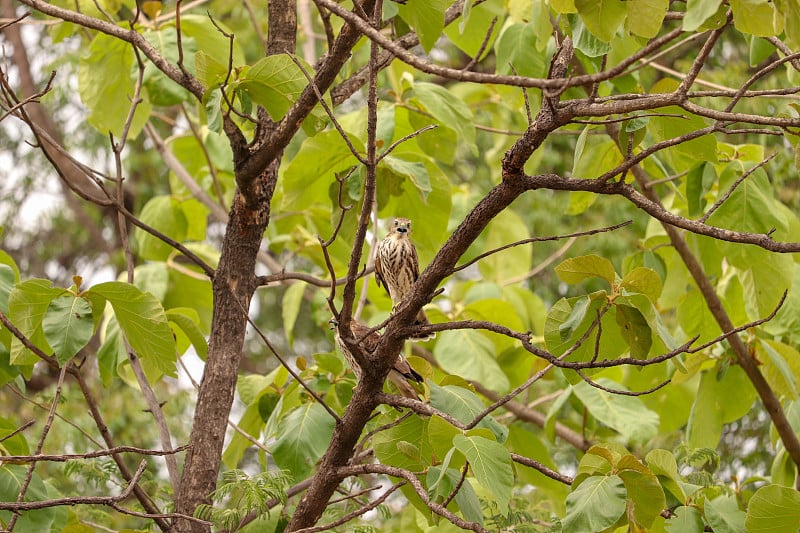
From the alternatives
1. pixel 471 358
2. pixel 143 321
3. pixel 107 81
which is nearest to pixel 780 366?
pixel 471 358

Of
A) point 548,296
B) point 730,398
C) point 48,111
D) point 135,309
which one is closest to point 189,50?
point 135,309

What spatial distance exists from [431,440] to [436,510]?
0.20 m

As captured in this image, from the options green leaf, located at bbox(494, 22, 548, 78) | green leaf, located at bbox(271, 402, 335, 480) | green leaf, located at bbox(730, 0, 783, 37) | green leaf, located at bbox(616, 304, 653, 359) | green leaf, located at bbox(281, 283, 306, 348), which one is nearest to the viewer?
green leaf, located at bbox(730, 0, 783, 37)

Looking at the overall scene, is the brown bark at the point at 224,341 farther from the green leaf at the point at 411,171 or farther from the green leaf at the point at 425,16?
the green leaf at the point at 425,16

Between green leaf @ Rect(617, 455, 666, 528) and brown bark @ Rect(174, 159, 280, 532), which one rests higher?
brown bark @ Rect(174, 159, 280, 532)

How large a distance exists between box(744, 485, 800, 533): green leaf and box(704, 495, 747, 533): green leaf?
0.30ft

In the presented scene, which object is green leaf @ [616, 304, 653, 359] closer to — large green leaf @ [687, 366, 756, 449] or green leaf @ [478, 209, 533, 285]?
large green leaf @ [687, 366, 756, 449]

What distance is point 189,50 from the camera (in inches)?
130

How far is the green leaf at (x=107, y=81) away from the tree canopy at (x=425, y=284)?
1cm

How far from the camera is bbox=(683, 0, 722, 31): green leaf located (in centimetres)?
144

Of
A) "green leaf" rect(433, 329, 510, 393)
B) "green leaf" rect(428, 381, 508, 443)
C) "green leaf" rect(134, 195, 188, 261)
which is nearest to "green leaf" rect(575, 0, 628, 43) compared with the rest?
"green leaf" rect(428, 381, 508, 443)

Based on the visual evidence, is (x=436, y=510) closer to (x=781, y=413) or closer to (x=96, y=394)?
(x=781, y=413)

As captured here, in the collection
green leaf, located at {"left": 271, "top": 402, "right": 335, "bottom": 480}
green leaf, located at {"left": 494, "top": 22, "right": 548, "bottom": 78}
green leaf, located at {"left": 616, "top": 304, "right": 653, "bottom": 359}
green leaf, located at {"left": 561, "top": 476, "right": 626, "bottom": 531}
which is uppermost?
green leaf, located at {"left": 494, "top": 22, "right": 548, "bottom": 78}

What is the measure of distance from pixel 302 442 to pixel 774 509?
1.23 m
